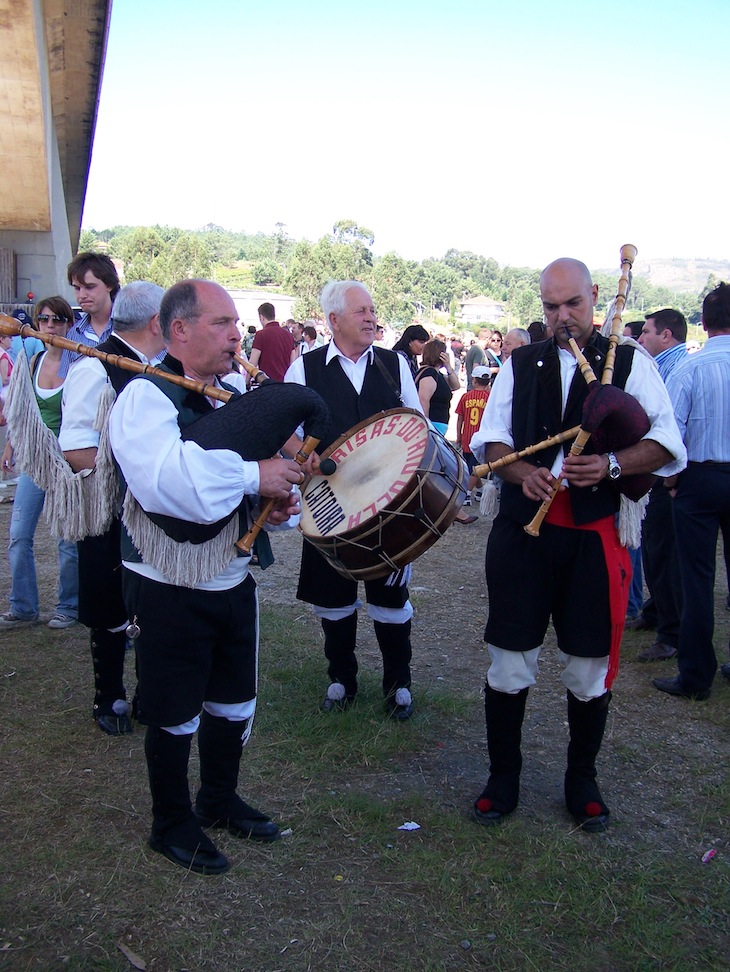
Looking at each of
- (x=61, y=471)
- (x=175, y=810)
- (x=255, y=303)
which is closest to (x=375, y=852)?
(x=175, y=810)

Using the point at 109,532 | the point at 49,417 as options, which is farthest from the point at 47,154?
the point at 109,532

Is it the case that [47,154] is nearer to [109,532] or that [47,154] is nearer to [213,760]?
[109,532]

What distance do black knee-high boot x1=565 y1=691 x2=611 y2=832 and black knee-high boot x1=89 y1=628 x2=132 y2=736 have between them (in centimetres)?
208

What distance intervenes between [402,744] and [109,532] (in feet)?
5.50

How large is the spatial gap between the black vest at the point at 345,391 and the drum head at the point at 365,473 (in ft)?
1.09

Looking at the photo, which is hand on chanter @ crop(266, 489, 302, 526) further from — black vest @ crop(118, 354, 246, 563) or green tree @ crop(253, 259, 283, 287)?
green tree @ crop(253, 259, 283, 287)

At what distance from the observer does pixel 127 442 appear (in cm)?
267

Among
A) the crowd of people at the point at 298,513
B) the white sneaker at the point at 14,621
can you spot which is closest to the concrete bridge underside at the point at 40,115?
the white sneaker at the point at 14,621

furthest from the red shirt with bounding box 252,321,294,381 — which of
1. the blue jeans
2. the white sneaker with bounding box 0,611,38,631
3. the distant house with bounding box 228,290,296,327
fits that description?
the distant house with bounding box 228,290,296,327

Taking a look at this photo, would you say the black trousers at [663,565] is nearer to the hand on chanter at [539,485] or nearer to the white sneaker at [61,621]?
the hand on chanter at [539,485]

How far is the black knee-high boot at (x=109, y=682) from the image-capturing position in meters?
4.16

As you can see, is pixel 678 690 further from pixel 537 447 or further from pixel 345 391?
pixel 345 391

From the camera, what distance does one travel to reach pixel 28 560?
223 inches

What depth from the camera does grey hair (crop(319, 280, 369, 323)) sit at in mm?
4070
